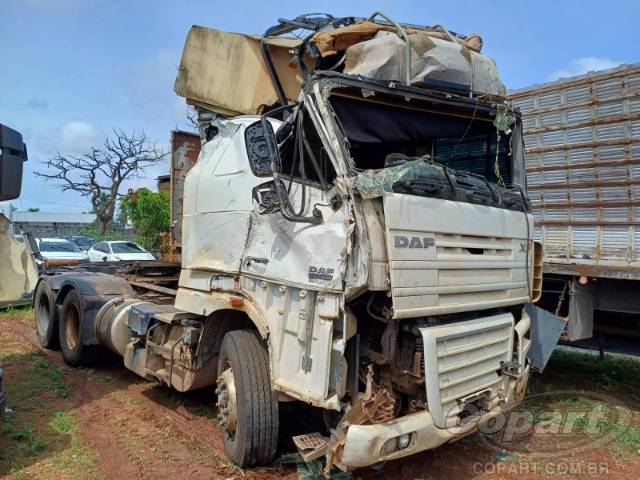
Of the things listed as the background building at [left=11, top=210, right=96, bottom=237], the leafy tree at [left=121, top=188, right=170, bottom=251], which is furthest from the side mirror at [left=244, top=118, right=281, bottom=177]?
the background building at [left=11, top=210, right=96, bottom=237]

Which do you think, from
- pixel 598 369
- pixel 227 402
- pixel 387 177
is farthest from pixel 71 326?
pixel 598 369

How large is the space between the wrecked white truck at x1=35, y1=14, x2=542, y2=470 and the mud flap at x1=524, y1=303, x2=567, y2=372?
14.0 inches

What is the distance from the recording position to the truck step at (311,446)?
313cm

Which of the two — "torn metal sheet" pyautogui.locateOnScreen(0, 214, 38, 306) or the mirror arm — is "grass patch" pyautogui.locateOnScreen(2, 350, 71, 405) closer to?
"torn metal sheet" pyautogui.locateOnScreen(0, 214, 38, 306)

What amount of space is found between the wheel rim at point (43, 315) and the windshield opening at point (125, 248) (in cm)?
984

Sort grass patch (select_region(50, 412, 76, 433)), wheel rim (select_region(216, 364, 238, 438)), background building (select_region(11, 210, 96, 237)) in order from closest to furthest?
wheel rim (select_region(216, 364, 238, 438)) → grass patch (select_region(50, 412, 76, 433)) → background building (select_region(11, 210, 96, 237))

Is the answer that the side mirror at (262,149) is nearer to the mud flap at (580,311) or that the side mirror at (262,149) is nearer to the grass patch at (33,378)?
the mud flap at (580,311)

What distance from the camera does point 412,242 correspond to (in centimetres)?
308

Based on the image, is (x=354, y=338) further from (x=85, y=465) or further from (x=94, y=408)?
(x=94, y=408)

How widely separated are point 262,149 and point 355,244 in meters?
1.16

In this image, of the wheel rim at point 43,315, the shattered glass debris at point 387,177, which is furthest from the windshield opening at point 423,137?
the wheel rim at point 43,315

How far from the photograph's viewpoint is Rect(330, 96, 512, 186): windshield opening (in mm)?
3650

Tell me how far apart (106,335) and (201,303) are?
2.26m

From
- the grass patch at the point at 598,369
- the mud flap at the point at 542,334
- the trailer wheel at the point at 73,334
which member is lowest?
the grass patch at the point at 598,369
